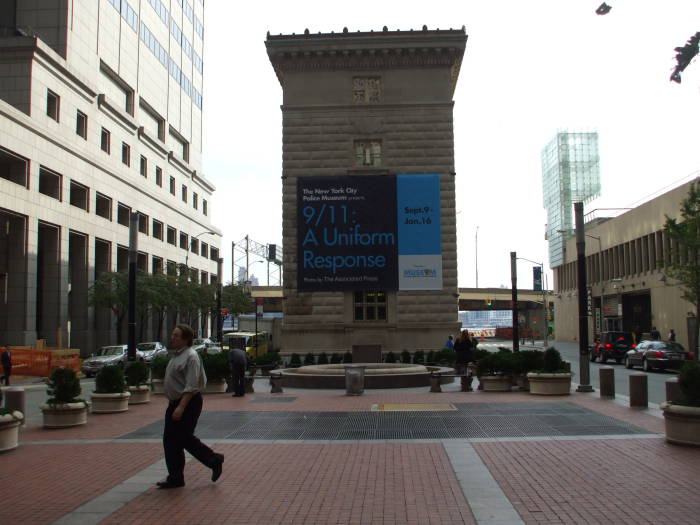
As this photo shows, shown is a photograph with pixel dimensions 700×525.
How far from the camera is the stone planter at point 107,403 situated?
16359mm

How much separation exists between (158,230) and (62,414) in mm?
57421

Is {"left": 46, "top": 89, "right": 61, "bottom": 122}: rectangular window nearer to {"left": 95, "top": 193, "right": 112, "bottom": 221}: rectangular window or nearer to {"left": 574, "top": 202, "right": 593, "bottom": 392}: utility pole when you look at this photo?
{"left": 95, "top": 193, "right": 112, "bottom": 221}: rectangular window

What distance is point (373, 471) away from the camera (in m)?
9.63

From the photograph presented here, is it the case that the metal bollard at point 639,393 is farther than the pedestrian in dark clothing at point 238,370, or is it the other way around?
the pedestrian in dark clothing at point 238,370

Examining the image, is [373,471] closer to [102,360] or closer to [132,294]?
[132,294]

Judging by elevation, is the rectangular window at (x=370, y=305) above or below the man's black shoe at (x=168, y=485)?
above

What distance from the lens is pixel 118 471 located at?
985cm

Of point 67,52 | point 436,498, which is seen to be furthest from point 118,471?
point 67,52

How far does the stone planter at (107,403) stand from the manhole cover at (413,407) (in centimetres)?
591

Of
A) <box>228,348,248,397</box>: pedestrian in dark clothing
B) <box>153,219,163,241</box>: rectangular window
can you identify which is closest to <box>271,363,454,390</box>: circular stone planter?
<box>228,348,248,397</box>: pedestrian in dark clothing

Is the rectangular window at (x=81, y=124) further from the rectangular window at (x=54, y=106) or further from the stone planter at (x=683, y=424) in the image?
the stone planter at (x=683, y=424)

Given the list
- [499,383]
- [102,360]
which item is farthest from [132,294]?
[102,360]

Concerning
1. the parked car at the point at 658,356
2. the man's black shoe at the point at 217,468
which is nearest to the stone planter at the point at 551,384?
the man's black shoe at the point at 217,468

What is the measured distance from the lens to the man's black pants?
337 inches
